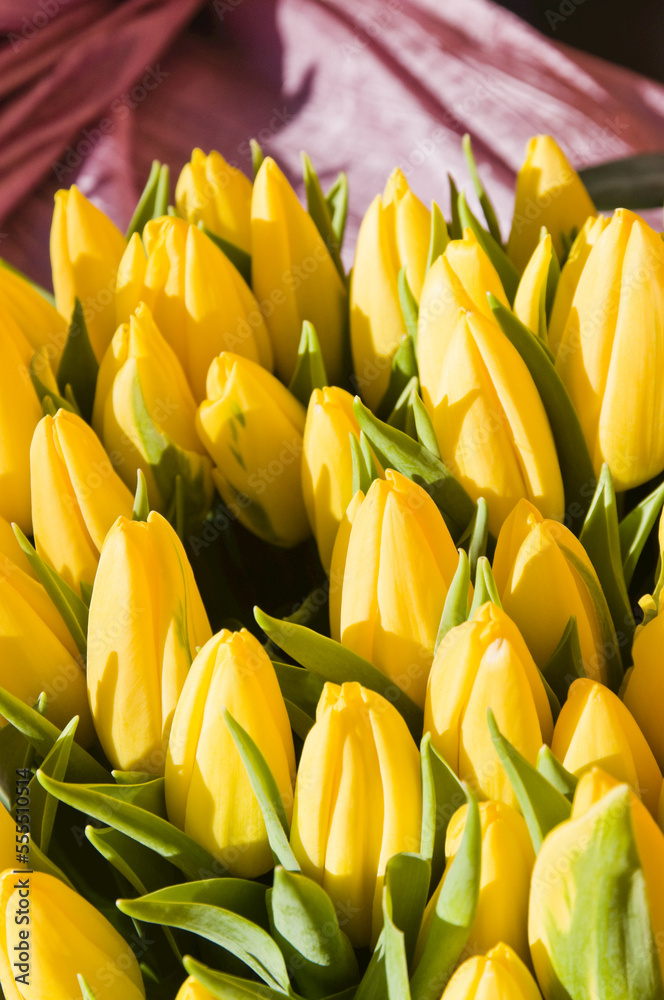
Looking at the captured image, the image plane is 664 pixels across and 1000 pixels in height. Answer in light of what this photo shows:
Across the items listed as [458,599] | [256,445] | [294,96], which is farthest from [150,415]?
[294,96]

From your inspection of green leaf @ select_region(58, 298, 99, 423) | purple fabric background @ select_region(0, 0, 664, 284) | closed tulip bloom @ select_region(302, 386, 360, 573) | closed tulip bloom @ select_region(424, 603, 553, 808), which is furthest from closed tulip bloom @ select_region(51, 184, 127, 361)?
purple fabric background @ select_region(0, 0, 664, 284)

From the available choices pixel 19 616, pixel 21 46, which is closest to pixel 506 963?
pixel 19 616

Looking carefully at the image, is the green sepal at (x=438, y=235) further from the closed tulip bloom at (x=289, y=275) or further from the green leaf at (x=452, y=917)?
the green leaf at (x=452, y=917)

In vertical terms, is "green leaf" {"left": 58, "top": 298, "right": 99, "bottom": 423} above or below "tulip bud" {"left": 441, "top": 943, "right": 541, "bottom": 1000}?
above

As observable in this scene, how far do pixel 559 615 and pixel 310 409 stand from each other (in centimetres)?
10

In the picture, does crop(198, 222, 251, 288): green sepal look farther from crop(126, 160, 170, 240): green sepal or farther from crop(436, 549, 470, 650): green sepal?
crop(436, 549, 470, 650): green sepal

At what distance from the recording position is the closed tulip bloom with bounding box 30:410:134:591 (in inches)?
11.2

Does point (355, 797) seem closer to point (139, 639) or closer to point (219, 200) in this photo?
point (139, 639)

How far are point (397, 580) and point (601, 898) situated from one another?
0.30ft

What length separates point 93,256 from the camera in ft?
1.29

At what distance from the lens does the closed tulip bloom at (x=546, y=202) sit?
405mm

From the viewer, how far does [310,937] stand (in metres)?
0.21

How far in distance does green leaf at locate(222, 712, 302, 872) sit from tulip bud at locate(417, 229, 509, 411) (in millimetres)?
137

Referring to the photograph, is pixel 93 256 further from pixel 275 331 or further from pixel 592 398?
pixel 592 398
